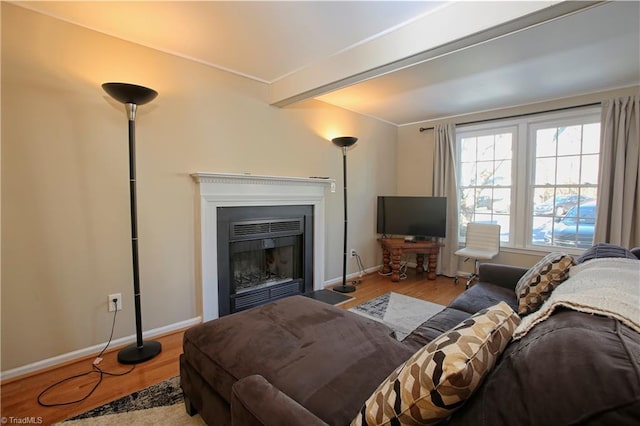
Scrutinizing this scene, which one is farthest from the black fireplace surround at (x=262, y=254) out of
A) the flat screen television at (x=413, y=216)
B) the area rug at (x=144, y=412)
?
the flat screen television at (x=413, y=216)

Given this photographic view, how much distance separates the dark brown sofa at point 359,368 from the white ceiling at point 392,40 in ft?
5.84

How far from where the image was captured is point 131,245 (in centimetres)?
246

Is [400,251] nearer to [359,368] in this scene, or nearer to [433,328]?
[433,328]

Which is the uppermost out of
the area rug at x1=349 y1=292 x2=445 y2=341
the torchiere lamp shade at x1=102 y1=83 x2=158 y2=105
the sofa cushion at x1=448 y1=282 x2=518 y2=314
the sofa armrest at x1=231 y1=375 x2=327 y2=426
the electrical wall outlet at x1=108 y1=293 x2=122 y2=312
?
the torchiere lamp shade at x1=102 y1=83 x2=158 y2=105

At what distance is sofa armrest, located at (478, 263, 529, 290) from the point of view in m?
2.54

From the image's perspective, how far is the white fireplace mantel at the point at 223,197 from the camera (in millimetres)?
2842

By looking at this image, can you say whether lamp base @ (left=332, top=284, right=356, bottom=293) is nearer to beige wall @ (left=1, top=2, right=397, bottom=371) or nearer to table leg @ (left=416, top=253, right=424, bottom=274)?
table leg @ (left=416, top=253, right=424, bottom=274)

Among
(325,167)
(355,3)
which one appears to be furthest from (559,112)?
(355,3)

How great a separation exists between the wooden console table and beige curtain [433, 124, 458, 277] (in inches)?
9.7

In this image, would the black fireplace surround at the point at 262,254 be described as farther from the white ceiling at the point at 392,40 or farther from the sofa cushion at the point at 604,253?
the sofa cushion at the point at 604,253

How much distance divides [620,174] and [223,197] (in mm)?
4208

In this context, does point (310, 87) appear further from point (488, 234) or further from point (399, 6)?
point (488, 234)

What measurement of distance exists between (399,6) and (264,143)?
1873mm

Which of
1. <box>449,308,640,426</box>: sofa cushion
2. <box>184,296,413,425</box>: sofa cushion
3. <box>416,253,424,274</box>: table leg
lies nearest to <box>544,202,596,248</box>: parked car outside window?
<box>416,253,424,274</box>: table leg
